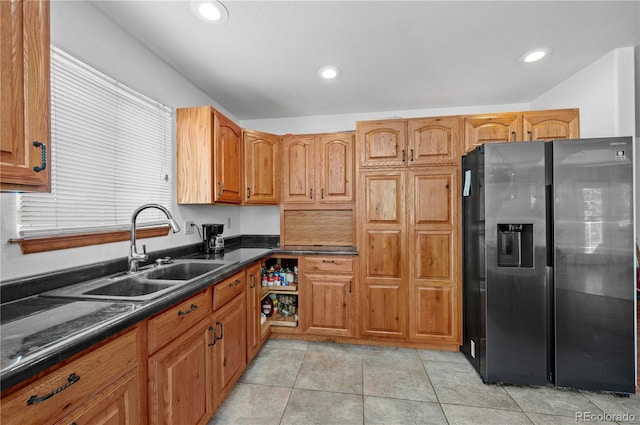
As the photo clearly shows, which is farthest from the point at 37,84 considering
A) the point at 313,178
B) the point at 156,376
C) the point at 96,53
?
the point at 313,178

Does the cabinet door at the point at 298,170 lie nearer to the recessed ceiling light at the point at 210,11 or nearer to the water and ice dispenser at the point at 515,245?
the recessed ceiling light at the point at 210,11

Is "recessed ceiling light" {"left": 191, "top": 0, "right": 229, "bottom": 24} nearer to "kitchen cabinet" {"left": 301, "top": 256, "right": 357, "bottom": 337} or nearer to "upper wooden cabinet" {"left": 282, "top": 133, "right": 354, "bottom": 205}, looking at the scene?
"upper wooden cabinet" {"left": 282, "top": 133, "right": 354, "bottom": 205}

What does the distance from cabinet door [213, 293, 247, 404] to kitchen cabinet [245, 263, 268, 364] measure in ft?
0.29

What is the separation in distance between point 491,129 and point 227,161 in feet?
8.07

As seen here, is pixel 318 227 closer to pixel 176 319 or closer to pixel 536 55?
pixel 176 319

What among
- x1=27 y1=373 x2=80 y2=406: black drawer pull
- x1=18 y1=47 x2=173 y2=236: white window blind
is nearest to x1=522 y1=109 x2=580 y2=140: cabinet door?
x1=18 y1=47 x2=173 y2=236: white window blind

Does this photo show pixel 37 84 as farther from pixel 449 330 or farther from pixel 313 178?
pixel 449 330

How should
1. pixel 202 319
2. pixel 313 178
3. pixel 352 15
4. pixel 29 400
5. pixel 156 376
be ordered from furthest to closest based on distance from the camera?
1. pixel 313 178
2. pixel 352 15
3. pixel 202 319
4. pixel 156 376
5. pixel 29 400

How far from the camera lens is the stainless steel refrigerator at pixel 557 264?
72.9 inches

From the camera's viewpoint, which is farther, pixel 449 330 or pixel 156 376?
pixel 449 330

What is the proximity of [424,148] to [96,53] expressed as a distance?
255cm

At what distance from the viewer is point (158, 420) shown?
3.67 ft

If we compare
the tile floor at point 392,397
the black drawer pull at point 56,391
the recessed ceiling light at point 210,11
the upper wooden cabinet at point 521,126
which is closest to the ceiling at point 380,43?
the recessed ceiling light at point 210,11

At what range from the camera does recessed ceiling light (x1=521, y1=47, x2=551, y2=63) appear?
1.97m
